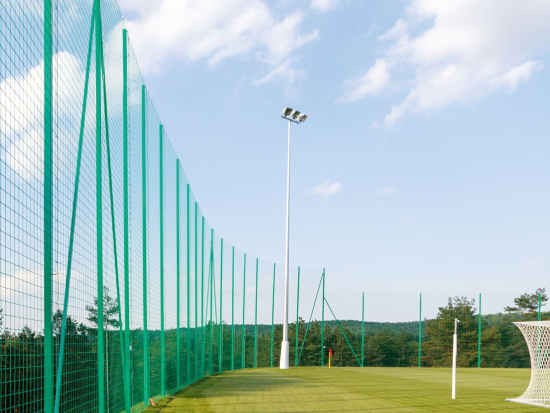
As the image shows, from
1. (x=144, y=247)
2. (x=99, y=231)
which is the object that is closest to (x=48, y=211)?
(x=99, y=231)

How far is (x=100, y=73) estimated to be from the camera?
22.0ft

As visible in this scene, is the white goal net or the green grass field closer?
the green grass field

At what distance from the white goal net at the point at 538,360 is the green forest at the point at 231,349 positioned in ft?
21.0

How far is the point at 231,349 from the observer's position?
21516mm

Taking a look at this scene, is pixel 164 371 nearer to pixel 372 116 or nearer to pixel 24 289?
A: pixel 24 289

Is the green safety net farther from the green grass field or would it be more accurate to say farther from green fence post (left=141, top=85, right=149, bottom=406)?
the green grass field

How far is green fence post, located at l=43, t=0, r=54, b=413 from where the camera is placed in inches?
178

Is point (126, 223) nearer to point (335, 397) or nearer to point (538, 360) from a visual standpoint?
point (335, 397)

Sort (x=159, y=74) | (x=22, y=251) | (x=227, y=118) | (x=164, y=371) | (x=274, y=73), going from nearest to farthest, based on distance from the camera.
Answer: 1. (x=22, y=251)
2. (x=164, y=371)
3. (x=159, y=74)
4. (x=274, y=73)
5. (x=227, y=118)

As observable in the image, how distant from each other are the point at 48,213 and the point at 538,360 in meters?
9.30

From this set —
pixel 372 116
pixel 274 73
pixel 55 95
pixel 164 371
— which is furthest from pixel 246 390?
pixel 372 116

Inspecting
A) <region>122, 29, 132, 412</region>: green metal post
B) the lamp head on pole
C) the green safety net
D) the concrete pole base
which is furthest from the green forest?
the lamp head on pole

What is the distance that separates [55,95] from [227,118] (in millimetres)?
21365

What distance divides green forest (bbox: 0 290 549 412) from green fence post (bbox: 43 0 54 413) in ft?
0.31
